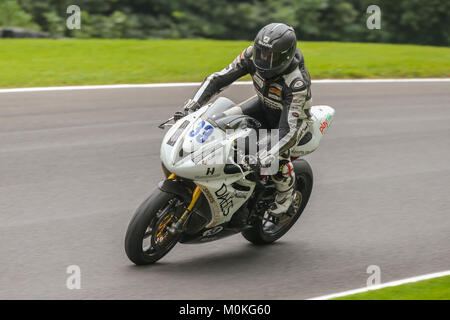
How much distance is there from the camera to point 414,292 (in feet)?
19.3

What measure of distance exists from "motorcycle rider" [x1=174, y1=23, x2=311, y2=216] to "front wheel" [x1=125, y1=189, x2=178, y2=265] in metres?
0.74

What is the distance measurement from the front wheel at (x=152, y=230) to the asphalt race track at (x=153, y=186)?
15 cm

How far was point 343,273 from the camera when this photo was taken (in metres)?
6.50

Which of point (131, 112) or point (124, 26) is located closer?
point (131, 112)

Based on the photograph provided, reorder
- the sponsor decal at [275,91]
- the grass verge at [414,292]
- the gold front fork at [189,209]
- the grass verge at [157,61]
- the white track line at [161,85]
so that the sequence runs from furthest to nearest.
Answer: the grass verge at [157,61] < the white track line at [161,85] < the sponsor decal at [275,91] < the gold front fork at [189,209] < the grass verge at [414,292]

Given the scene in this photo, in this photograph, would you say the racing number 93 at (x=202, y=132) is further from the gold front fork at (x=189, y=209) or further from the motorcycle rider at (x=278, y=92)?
the gold front fork at (x=189, y=209)

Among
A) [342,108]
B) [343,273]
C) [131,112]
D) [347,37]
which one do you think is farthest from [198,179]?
[347,37]

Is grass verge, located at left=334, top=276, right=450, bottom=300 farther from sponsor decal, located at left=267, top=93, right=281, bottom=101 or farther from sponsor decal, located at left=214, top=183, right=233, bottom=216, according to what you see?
sponsor decal, located at left=267, top=93, right=281, bottom=101

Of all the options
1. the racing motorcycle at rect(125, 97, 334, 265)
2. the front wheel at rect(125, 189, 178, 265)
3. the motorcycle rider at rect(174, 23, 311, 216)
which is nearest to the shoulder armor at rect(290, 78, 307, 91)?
the motorcycle rider at rect(174, 23, 311, 216)

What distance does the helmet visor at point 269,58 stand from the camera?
5984mm

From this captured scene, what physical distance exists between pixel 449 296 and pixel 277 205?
1656mm

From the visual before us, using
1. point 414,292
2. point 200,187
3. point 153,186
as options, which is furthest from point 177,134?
point 153,186

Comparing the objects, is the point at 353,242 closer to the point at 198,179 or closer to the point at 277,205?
the point at 277,205

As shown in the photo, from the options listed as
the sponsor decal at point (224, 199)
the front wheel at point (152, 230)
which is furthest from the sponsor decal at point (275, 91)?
the front wheel at point (152, 230)
